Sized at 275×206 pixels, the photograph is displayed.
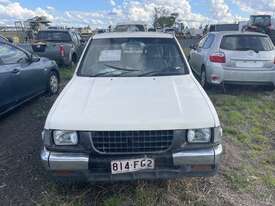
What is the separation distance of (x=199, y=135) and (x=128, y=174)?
75 centimetres

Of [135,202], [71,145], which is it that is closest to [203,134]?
[135,202]

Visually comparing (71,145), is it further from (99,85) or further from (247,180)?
(247,180)

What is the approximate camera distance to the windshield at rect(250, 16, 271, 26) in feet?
85.1

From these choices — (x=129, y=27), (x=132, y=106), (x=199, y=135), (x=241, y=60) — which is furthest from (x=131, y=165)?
(x=129, y=27)

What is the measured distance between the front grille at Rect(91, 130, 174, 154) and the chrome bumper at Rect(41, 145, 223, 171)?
15cm

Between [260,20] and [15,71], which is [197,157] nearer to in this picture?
[15,71]

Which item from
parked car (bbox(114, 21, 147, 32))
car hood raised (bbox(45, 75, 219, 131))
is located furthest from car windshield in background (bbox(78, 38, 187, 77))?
parked car (bbox(114, 21, 147, 32))

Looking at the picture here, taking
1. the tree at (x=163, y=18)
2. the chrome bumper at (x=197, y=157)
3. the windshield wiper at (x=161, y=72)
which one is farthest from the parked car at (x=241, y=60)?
the tree at (x=163, y=18)

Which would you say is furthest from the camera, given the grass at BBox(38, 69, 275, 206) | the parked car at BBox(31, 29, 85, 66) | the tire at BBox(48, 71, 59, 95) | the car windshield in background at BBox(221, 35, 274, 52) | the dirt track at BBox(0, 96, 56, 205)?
the parked car at BBox(31, 29, 85, 66)

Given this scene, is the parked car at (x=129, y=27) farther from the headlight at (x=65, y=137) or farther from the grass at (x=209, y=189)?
the headlight at (x=65, y=137)

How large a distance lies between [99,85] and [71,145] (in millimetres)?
1064

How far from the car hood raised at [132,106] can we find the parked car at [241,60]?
390 cm

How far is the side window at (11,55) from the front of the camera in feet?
18.9

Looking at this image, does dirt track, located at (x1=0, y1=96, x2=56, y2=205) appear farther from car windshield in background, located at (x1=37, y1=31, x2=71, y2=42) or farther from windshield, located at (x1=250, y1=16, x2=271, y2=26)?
windshield, located at (x1=250, y1=16, x2=271, y2=26)
